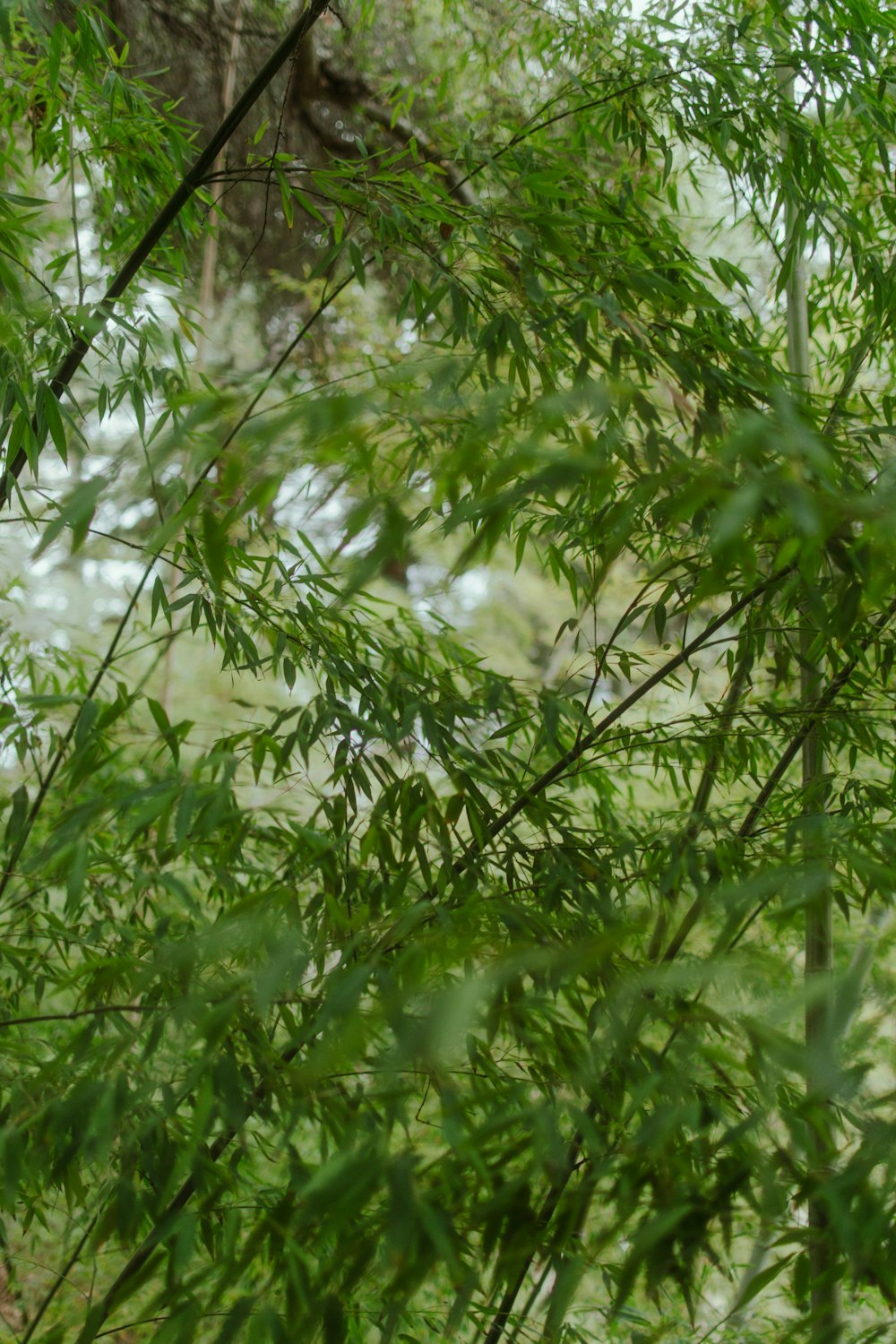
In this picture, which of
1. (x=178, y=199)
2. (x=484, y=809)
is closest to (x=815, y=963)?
(x=484, y=809)

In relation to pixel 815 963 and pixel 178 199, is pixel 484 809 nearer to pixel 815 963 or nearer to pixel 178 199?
pixel 815 963

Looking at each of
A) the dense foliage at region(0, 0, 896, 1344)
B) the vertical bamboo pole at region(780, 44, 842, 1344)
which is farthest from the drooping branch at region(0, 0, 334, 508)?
the vertical bamboo pole at region(780, 44, 842, 1344)

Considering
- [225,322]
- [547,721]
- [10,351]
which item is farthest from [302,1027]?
[225,322]

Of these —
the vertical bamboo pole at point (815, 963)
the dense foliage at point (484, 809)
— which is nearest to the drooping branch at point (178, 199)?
the dense foliage at point (484, 809)

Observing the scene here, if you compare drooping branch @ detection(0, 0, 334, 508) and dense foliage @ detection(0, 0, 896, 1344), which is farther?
drooping branch @ detection(0, 0, 334, 508)

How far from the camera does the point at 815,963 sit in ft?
4.09

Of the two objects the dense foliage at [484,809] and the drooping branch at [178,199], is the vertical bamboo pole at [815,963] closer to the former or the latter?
the dense foliage at [484,809]

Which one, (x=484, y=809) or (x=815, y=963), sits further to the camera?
(x=815, y=963)

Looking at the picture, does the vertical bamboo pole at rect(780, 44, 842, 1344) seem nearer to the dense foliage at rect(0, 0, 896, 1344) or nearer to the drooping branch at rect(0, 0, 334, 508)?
the dense foliage at rect(0, 0, 896, 1344)

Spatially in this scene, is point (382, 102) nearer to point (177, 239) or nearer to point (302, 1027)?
point (177, 239)

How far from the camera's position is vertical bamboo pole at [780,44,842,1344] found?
0.72 metres

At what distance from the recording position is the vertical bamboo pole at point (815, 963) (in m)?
0.72

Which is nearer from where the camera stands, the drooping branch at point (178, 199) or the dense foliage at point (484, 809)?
the dense foliage at point (484, 809)

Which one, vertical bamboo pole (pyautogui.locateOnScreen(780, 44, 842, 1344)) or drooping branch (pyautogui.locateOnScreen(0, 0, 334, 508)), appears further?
drooping branch (pyautogui.locateOnScreen(0, 0, 334, 508))
